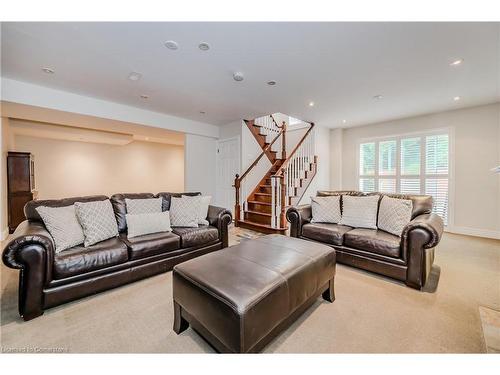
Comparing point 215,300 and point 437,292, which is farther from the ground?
point 215,300

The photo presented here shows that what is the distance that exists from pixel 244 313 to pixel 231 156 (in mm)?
4494

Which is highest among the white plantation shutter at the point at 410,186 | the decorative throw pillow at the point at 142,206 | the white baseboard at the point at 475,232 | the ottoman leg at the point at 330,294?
the white plantation shutter at the point at 410,186

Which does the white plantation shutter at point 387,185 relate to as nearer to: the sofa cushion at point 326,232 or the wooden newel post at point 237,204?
the sofa cushion at point 326,232

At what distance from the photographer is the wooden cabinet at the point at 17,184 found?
4086mm

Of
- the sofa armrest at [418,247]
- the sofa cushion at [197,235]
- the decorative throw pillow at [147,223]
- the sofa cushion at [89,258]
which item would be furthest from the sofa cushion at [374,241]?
the sofa cushion at [89,258]

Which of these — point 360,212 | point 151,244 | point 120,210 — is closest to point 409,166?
point 360,212

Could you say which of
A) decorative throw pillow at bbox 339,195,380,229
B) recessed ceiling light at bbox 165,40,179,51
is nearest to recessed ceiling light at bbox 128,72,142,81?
recessed ceiling light at bbox 165,40,179,51

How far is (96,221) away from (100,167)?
4.79 metres

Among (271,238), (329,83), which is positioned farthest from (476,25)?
(271,238)

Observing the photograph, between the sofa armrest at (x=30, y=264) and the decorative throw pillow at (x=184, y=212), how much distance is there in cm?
139

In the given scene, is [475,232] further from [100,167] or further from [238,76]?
[100,167]

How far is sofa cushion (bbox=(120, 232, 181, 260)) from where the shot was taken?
228cm
